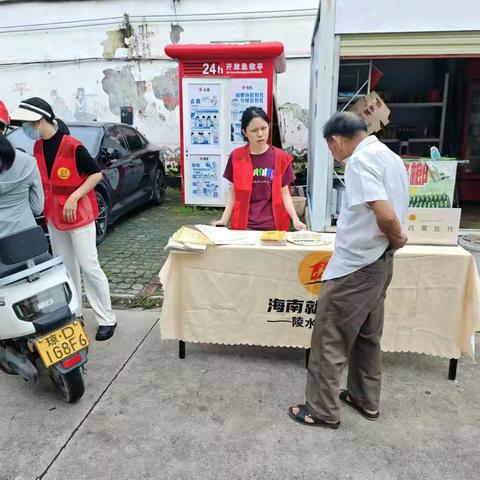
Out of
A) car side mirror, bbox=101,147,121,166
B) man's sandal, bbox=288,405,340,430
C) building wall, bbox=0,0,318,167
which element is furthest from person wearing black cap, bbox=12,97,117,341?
building wall, bbox=0,0,318,167

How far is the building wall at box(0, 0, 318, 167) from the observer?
9.23 meters

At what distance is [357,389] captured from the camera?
8.85ft

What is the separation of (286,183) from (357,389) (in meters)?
1.51

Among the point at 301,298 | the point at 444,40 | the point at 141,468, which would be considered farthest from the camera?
the point at 444,40

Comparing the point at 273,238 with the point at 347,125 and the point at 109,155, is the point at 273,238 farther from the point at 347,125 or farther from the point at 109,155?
the point at 109,155

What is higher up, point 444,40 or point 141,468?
point 444,40

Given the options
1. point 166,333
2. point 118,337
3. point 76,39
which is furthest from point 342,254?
point 76,39

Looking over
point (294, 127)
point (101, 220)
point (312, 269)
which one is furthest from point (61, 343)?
point (294, 127)

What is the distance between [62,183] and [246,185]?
1.31 metres

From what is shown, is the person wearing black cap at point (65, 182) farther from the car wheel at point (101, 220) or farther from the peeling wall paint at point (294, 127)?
the peeling wall paint at point (294, 127)

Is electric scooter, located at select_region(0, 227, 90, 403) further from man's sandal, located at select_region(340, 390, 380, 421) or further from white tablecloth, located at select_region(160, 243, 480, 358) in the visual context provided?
man's sandal, located at select_region(340, 390, 380, 421)

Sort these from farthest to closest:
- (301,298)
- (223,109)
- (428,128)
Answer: (428,128) < (223,109) < (301,298)

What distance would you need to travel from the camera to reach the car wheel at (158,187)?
26.5 ft

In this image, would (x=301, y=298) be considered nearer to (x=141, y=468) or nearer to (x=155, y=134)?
(x=141, y=468)
